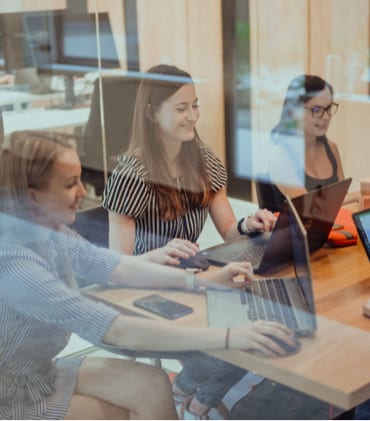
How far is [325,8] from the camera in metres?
3.83

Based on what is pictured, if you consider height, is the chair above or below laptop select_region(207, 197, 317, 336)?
above

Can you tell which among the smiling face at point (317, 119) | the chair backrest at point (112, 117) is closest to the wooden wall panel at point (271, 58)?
the smiling face at point (317, 119)

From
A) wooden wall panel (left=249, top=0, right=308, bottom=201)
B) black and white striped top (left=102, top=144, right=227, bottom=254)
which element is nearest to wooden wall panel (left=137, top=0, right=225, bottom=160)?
wooden wall panel (left=249, top=0, right=308, bottom=201)

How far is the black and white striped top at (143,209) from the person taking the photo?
2268 mm

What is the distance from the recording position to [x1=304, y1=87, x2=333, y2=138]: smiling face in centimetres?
331

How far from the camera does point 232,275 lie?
188 centimetres

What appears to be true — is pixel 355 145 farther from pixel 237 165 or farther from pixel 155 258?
pixel 155 258

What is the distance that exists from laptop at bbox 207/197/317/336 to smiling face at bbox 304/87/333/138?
1.53m

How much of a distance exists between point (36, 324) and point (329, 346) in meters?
0.62

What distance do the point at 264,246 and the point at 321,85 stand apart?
6.39 ft

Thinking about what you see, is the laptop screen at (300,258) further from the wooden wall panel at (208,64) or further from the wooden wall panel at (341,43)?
the wooden wall panel at (341,43)

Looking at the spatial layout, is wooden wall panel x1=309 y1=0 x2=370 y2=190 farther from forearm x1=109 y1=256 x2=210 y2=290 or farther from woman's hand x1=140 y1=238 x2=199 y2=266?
forearm x1=109 y1=256 x2=210 y2=290

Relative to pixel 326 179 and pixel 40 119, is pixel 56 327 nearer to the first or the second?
pixel 40 119

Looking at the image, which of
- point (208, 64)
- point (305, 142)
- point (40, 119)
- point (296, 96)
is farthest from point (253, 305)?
point (296, 96)
